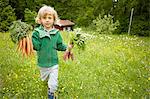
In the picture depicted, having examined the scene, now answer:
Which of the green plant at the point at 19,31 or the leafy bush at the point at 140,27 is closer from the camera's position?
the green plant at the point at 19,31

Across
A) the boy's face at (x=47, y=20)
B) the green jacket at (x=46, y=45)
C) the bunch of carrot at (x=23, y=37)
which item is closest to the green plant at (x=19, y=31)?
the bunch of carrot at (x=23, y=37)

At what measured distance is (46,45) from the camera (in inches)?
289

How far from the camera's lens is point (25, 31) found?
23.4 feet

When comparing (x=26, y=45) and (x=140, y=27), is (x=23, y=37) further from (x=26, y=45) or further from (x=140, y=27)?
(x=140, y=27)

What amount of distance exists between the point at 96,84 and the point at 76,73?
3.95 feet

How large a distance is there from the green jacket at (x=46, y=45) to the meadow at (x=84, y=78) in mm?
691

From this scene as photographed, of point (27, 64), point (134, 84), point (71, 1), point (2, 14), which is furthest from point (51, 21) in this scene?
point (71, 1)

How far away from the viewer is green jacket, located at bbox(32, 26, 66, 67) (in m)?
7.27

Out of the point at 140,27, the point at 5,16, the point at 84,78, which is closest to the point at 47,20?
the point at 84,78

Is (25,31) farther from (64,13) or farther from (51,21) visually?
(64,13)

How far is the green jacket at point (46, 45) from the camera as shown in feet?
23.9

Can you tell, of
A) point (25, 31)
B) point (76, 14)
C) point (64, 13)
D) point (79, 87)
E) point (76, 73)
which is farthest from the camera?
point (76, 14)

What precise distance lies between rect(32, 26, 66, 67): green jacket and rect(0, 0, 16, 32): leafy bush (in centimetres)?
2614

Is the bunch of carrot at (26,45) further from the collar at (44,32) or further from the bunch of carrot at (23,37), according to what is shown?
the collar at (44,32)
